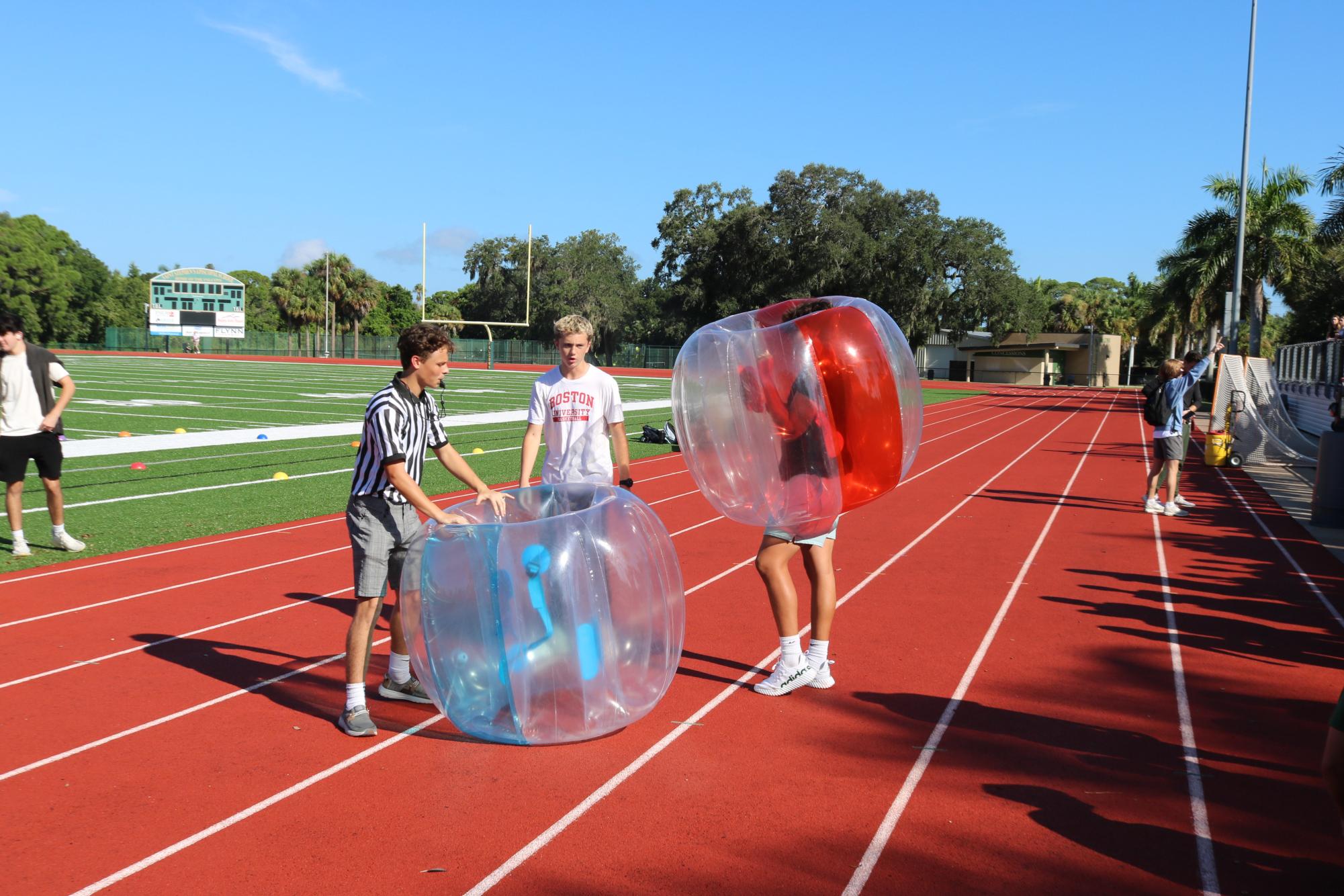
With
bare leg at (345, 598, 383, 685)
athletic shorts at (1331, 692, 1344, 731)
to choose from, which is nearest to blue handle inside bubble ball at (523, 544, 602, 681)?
bare leg at (345, 598, 383, 685)

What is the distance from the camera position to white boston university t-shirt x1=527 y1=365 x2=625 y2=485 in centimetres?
560

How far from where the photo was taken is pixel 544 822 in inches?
152

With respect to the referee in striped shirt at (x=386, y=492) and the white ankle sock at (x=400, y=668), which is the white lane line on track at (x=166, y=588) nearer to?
the white ankle sock at (x=400, y=668)

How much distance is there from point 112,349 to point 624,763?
88.6 meters

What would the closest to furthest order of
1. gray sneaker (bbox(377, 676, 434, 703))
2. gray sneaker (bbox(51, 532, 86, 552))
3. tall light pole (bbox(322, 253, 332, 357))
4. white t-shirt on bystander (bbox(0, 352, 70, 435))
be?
gray sneaker (bbox(377, 676, 434, 703)) → white t-shirt on bystander (bbox(0, 352, 70, 435)) → gray sneaker (bbox(51, 532, 86, 552)) → tall light pole (bbox(322, 253, 332, 357))

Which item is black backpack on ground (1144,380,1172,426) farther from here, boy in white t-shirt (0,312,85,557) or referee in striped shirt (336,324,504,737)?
boy in white t-shirt (0,312,85,557)

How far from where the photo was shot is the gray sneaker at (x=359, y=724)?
4672 millimetres

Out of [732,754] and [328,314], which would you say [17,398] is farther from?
[328,314]

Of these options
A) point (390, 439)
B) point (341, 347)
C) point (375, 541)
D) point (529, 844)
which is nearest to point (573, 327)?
point (390, 439)

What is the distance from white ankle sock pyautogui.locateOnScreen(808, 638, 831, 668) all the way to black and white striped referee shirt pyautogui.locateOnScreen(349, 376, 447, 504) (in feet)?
7.34

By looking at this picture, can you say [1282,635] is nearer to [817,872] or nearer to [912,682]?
[912,682]

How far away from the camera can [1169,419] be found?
36.9 ft

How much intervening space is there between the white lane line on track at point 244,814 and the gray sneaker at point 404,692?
246 millimetres

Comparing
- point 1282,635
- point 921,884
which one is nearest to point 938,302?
point 1282,635
